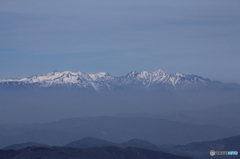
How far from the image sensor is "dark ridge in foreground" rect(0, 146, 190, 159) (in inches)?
6019

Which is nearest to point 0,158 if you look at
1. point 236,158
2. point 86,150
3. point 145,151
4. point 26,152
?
point 26,152

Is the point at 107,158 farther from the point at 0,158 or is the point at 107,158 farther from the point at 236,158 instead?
the point at 236,158

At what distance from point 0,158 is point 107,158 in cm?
4140

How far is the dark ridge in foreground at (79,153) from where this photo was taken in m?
153

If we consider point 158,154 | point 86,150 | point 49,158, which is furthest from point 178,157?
point 49,158

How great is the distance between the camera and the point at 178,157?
18112cm

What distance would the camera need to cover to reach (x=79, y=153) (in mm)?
165250

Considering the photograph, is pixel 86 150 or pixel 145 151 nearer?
pixel 86 150

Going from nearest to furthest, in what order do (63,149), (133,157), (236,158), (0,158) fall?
(0,158) < (63,149) < (133,157) < (236,158)

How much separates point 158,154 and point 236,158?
127 ft

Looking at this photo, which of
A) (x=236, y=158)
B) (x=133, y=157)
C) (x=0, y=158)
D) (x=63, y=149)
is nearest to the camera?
(x=0, y=158)

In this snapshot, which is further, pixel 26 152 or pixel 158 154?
pixel 158 154

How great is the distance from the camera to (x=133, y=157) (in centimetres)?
17700

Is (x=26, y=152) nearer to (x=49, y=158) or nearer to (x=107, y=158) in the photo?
(x=49, y=158)
